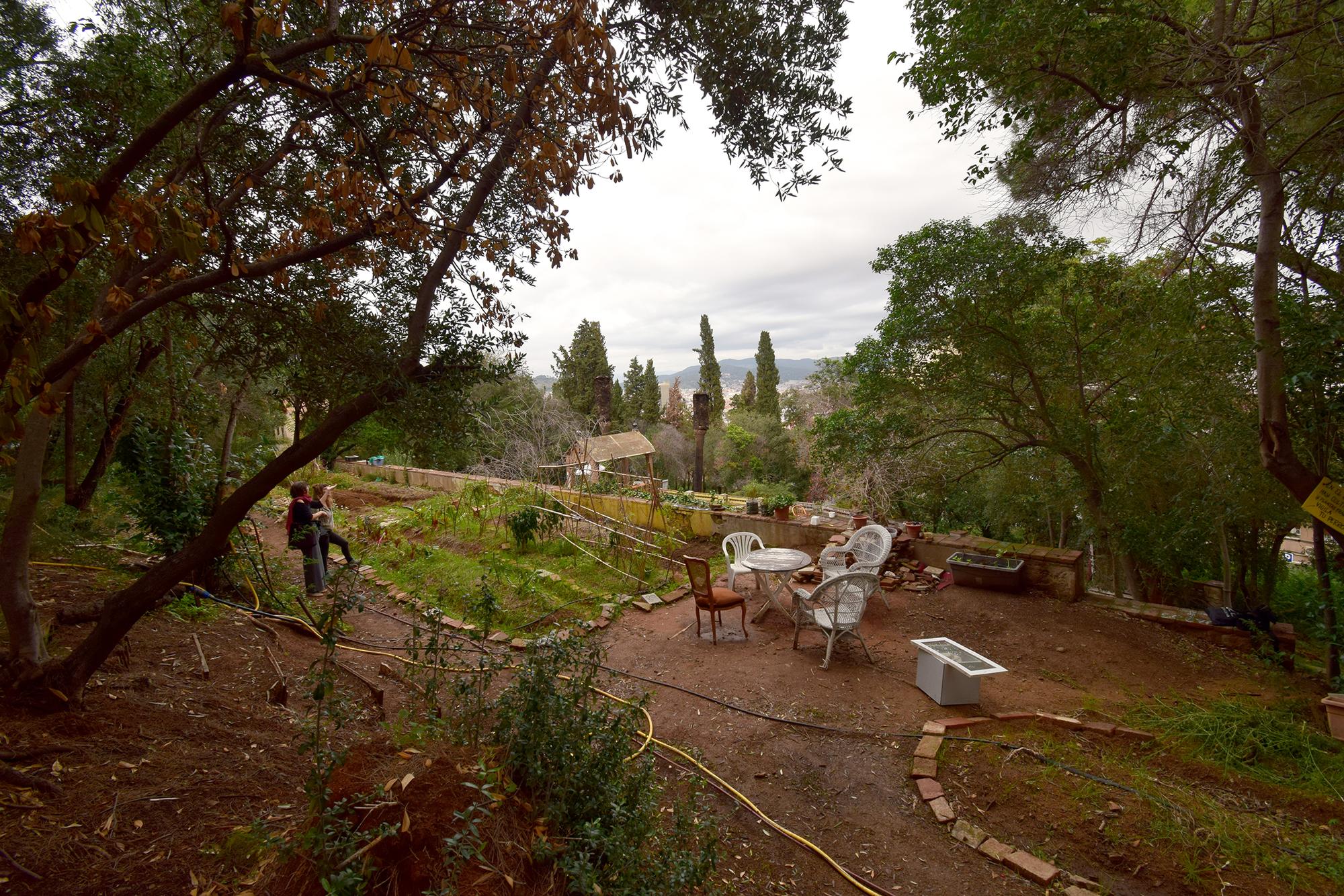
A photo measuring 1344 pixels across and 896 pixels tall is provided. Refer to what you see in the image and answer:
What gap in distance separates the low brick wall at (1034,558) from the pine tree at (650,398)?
75.3 feet

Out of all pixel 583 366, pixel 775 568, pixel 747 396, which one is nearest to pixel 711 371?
pixel 747 396

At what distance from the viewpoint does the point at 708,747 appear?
3.88 meters

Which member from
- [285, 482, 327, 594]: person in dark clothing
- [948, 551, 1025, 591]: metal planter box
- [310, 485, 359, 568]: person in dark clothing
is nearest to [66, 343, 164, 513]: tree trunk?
[285, 482, 327, 594]: person in dark clothing

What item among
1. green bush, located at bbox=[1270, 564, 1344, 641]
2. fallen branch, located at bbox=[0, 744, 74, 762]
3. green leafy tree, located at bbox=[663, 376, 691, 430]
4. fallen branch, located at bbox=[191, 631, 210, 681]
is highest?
green leafy tree, located at bbox=[663, 376, 691, 430]

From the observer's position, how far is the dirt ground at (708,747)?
2088 mm

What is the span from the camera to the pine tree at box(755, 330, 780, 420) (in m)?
28.5

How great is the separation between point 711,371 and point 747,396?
3043 mm

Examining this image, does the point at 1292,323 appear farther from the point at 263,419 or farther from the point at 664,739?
the point at 263,419

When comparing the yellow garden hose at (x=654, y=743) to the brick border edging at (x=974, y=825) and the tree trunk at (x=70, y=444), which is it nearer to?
the brick border edging at (x=974, y=825)

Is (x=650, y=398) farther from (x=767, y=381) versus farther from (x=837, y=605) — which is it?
(x=837, y=605)

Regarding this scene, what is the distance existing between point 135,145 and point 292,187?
5.88 feet

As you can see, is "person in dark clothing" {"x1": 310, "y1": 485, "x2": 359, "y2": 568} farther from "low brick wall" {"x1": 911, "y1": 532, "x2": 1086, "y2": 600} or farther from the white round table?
"low brick wall" {"x1": 911, "y1": 532, "x2": 1086, "y2": 600}

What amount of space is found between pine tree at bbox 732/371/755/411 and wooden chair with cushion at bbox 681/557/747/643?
26482 millimetres

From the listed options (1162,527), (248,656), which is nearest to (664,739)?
(248,656)
